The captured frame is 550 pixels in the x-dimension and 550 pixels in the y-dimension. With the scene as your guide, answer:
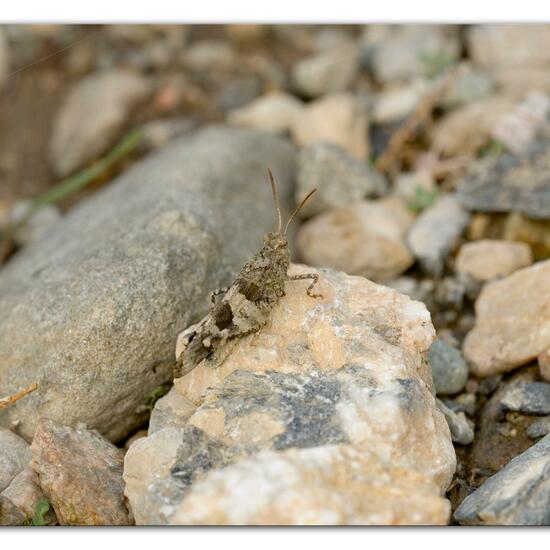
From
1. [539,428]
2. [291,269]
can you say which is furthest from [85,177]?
[539,428]

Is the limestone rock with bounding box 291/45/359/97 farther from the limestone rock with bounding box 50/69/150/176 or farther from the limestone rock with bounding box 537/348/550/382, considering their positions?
the limestone rock with bounding box 537/348/550/382

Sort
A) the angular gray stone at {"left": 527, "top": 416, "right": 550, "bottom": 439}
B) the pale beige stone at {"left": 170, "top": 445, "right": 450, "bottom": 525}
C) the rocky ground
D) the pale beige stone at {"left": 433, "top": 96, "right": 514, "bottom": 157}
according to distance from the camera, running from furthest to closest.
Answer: the pale beige stone at {"left": 433, "top": 96, "right": 514, "bottom": 157}
the angular gray stone at {"left": 527, "top": 416, "right": 550, "bottom": 439}
the rocky ground
the pale beige stone at {"left": 170, "top": 445, "right": 450, "bottom": 525}

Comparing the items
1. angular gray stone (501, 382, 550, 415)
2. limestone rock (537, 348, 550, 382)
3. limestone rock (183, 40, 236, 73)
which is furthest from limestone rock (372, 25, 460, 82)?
angular gray stone (501, 382, 550, 415)

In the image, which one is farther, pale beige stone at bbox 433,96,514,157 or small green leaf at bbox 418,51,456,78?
small green leaf at bbox 418,51,456,78

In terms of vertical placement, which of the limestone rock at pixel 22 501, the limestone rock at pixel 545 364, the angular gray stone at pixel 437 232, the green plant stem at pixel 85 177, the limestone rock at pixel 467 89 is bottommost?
the limestone rock at pixel 545 364

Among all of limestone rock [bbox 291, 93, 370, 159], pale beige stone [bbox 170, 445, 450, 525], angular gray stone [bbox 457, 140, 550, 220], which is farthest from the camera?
limestone rock [bbox 291, 93, 370, 159]

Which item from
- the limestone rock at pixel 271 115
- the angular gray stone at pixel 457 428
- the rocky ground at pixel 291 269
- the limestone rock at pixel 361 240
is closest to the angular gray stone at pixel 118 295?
the rocky ground at pixel 291 269

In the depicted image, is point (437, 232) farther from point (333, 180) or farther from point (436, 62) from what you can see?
point (436, 62)

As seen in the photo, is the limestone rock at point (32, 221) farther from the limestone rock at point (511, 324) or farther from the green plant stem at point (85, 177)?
the limestone rock at point (511, 324)
